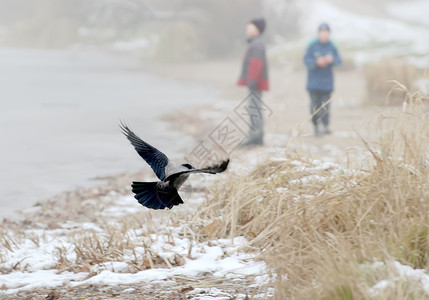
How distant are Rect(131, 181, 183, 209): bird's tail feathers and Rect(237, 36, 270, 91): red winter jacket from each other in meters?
6.19

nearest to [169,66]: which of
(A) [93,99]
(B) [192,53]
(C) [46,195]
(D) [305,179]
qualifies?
(B) [192,53]

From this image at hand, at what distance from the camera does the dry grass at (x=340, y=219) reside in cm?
273

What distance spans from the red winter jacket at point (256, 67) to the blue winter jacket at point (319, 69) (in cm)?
105

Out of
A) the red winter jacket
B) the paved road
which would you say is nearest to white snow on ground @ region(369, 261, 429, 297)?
the paved road

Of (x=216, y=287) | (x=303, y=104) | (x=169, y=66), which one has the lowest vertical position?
(x=216, y=287)

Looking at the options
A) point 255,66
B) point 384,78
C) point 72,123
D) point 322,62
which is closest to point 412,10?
point 384,78

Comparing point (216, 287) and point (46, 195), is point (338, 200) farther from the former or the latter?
point (46, 195)

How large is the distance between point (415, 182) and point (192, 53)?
2944 centimetres

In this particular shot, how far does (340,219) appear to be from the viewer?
3.50 metres

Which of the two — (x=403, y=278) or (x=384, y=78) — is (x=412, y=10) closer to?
(x=384, y=78)

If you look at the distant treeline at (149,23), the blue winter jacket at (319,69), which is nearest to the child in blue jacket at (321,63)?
the blue winter jacket at (319,69)

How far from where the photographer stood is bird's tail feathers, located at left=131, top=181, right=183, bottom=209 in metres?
2.84

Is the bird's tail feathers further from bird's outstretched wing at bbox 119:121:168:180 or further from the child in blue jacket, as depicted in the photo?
the child in blue jacket

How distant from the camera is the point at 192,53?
32.3 metres
